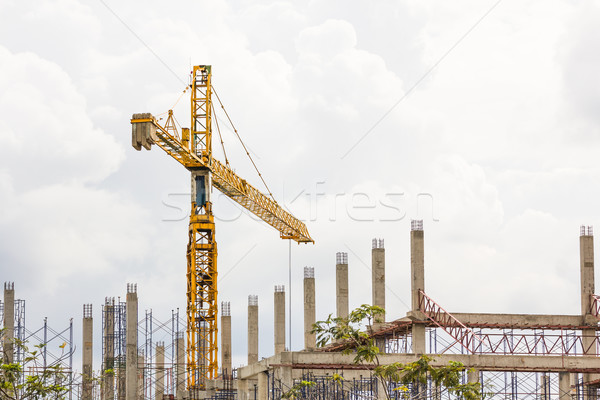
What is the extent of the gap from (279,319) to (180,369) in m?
10.2

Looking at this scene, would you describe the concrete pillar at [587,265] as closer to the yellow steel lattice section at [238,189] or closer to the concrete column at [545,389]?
the concrete column at [545,389]

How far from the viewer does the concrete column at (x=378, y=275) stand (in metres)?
62.9

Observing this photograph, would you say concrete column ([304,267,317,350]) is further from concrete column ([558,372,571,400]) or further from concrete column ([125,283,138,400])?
concrete column ([558,372,571,400])

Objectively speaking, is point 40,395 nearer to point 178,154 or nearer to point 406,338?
point 406,338

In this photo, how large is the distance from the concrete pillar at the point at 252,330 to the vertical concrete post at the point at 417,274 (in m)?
20.0

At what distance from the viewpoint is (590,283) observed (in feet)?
211

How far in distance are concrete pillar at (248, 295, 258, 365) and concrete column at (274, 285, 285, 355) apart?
3.10 metres

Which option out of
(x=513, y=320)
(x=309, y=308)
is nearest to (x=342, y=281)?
(x=309, y=308)

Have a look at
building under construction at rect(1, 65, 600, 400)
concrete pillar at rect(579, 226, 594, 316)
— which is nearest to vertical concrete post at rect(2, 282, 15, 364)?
building under construction at rect(1, 65, 600, 400)

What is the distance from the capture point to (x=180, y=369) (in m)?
78.7

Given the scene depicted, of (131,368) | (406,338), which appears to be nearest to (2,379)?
(131,368)

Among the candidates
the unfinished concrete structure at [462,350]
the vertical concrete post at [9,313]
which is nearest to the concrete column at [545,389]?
the unfinished concrete structure at [462,350]

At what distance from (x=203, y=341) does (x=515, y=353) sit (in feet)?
87.5

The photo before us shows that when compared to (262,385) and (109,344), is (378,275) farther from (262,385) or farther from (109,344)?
(109,344)
